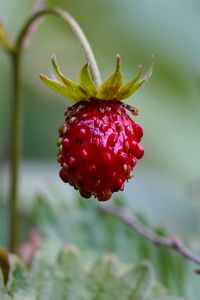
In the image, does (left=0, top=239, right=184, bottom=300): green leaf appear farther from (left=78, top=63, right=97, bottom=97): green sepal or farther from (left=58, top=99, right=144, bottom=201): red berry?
(left=78, top=63, right=97, bottom=97): green sepal

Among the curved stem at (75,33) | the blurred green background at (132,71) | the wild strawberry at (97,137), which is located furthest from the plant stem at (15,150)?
the blurred green background at (132,71)

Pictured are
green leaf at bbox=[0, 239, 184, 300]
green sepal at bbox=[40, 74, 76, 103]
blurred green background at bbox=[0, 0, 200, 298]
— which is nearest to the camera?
green sepal at bbox=[40, 74, 76, 103]

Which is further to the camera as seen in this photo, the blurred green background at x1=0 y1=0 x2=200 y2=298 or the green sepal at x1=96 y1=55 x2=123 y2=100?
the blurred green background at x1=0 y1=0 x2=200 y2=298

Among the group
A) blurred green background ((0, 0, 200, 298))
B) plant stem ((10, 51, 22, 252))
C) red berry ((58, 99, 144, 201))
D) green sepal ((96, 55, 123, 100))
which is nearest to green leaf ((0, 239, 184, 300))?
plant stem ((10, 51, 22, 252))

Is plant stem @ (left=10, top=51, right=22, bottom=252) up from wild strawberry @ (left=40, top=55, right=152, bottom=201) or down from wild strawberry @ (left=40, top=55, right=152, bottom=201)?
down

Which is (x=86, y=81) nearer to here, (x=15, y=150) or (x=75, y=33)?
(x=75, y=33)

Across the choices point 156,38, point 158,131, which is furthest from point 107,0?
point 158,131

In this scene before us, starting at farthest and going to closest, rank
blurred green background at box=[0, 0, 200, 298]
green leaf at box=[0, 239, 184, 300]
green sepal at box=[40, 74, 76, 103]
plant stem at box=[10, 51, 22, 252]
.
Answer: blurred green background at box=[0, 0, 200, 298] → plant stem at box=[10, 51, 22, 252] → green leaf at box=[0, 239, 184, 300] → green sepal at box=[40, 74, 76, 103]

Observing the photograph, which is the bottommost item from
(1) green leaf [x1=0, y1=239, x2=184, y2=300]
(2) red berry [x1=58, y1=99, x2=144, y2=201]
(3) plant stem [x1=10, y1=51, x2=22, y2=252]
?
(1) green leaf [x1=0, y1=239, x2=184, y2=300]

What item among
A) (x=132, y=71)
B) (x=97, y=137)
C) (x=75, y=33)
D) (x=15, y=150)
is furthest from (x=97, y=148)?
(x=132, y=71)

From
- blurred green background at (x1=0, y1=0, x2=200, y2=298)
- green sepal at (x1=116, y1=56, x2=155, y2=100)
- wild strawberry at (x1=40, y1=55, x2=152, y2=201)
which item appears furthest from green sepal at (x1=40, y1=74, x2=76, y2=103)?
blurred green background at (x1=0, y1=0, x2=200, y2=298)
